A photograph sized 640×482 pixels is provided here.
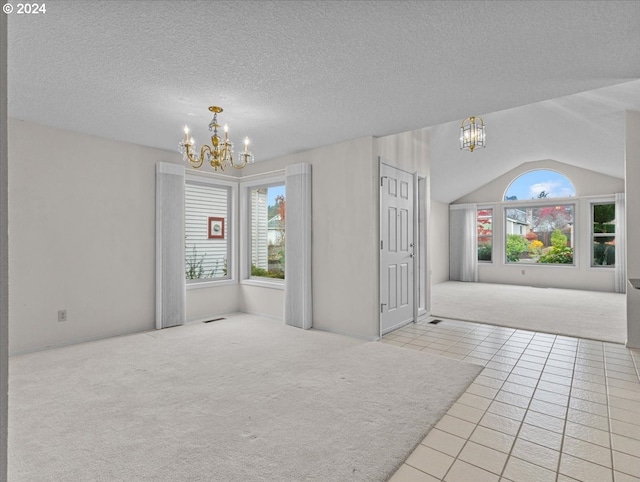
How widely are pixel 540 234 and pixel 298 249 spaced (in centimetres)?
751

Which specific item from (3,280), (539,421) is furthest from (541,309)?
(3,280)

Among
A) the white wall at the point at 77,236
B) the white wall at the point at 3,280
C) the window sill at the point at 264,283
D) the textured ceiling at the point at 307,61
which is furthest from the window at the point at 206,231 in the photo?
the white wall at the point at 3,280

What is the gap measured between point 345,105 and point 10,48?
8.16 ft

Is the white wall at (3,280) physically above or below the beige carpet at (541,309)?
above

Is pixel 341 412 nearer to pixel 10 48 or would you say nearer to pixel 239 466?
pixel 239 466

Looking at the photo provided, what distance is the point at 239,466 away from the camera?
1786 millimetres

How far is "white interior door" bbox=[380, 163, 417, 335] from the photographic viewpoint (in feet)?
14.2

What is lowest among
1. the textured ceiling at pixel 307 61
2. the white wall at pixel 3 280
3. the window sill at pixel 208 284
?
the window sill at pixel 208 284

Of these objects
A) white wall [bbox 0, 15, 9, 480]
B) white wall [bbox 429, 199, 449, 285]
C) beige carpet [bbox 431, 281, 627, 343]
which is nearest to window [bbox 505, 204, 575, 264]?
beige carpet [bbox 431, 281, 627, 343]

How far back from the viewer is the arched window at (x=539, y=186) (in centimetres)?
845

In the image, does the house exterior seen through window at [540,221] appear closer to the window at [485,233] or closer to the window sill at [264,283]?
the window at [485,233]

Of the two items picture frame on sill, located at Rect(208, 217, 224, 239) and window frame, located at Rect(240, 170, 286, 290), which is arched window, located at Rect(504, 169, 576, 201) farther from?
picture frame on sill, located at Rect(208, 217, 224, 239)

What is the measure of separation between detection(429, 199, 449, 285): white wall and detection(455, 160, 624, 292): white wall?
2.98 ft

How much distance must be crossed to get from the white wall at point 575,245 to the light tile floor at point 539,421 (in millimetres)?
5278
